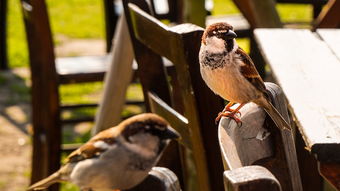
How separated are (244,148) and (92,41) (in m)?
7.57

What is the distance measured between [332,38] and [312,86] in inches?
28.1

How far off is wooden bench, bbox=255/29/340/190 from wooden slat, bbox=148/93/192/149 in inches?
12.9

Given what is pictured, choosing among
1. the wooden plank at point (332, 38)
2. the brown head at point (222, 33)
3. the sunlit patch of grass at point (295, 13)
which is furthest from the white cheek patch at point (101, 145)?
the sunlit patch of grass at point (295, 13)

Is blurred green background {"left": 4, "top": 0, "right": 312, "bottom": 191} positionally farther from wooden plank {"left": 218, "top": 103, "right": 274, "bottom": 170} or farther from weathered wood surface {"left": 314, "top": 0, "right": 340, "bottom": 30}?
wooden plank {"left": 218, "top": 103, "right": 274, "bottom": 170}

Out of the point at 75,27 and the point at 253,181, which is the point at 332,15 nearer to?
the point at 253,181

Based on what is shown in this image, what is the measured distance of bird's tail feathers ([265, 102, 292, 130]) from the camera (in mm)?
2053

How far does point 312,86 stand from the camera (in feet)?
8.63

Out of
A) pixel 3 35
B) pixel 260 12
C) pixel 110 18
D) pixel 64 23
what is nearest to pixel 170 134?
pixel 260 12

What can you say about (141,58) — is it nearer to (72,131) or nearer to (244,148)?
(244,148)

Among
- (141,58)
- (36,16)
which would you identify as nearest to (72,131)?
(36,16)

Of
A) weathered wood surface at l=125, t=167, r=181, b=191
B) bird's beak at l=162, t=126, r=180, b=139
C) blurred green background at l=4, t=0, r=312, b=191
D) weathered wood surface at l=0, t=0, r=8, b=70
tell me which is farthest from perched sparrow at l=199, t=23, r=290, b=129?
weathered wood surface at l=0, t=0, r=8, b=70

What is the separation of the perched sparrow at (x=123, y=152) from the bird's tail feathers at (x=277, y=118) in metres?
0.25

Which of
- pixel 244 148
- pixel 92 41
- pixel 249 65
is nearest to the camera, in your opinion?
pixel 244 148

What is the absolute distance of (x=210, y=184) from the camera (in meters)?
2.57
